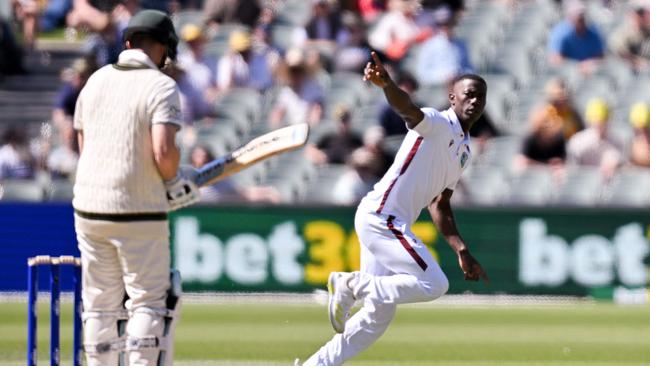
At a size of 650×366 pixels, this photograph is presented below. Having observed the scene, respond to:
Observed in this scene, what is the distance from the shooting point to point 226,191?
48.9 feet

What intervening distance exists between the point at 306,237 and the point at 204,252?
3.14 ft

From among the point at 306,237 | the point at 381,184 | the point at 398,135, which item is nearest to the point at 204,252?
the point at 306,237

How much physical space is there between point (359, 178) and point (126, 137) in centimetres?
835

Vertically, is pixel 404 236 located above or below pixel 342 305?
above

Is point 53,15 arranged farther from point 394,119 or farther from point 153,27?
point 153,27

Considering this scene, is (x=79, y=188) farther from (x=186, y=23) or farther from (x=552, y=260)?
(x=186, y=23)

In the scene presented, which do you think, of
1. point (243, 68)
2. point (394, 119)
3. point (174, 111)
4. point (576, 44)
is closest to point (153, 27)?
point (174, 111)

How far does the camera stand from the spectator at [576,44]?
16.9 m

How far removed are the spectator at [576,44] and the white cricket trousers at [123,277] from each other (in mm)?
11059

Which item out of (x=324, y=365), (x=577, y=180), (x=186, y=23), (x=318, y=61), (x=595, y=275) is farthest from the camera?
(x=186, y=23)

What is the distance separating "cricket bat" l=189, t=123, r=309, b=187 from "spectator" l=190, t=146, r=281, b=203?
7.78m

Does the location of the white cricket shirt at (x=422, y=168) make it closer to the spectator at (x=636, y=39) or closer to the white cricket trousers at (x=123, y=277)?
the white cricket trousers at (x=123, y=277)

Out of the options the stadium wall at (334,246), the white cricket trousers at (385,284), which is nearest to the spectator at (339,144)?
the stadium wall at (334,246)

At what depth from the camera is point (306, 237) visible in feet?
46.2
